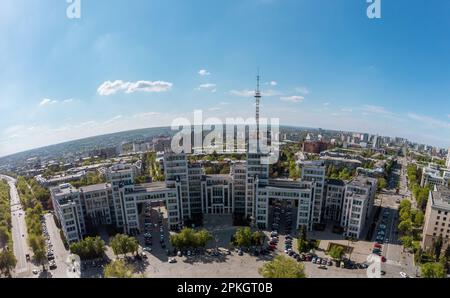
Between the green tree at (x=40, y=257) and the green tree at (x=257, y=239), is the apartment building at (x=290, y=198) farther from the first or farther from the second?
the green tree at (x=40, y=257)

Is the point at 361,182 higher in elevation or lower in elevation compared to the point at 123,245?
higher

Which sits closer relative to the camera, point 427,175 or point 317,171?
point 317,171

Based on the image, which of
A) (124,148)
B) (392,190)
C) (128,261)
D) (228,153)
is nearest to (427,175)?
(392,190)

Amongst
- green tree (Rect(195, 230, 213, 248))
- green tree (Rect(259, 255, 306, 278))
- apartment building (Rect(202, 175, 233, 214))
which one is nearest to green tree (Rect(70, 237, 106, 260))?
green tree (Rect(195, 230, 213, 248))

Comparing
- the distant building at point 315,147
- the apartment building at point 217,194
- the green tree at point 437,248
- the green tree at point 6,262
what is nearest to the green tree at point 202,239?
the apartment building at point 217,194

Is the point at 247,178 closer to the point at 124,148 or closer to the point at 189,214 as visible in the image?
the point at 189,214

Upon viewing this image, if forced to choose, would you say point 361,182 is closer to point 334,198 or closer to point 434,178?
point 334,198

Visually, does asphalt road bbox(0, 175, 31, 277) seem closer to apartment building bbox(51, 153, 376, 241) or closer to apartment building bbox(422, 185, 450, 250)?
apartment building bbox(51, 153, 376, 241)

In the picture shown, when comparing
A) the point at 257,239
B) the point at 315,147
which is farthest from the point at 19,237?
the point at 315,147
